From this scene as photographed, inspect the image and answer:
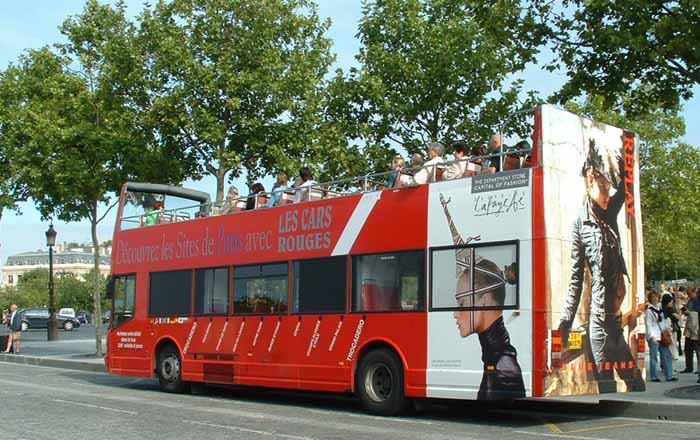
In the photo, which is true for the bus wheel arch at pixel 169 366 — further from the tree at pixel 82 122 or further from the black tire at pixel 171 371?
the tree at pixel 82 122

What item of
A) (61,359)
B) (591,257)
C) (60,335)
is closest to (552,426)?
(591,257)

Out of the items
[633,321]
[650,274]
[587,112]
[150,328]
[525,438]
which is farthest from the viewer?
[650,274]

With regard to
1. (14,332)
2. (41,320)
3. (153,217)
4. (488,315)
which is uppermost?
(153,217)

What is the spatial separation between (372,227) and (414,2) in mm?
10905

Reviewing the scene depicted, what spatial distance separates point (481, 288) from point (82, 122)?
62.6ft

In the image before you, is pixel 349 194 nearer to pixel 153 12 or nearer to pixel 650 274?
pixel 153 12

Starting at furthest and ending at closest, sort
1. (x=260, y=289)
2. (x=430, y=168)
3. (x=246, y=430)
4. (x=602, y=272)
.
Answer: (x=260, y=289)
(x=430, y=168)
(x=602, y=272)
(x=246, y=430)

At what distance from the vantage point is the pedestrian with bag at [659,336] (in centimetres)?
1816

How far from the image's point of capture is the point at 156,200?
20.7 meters

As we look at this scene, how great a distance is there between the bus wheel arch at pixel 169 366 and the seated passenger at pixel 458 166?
7.66 metres

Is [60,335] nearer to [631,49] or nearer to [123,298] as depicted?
[123,298]

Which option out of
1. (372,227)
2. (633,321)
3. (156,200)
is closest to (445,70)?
(156,200)

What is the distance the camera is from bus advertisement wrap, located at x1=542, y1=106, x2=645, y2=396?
12.0m

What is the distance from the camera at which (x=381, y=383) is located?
45.9 feet
